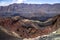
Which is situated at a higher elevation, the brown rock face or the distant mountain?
the distant mountain

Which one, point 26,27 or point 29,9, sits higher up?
point 29,9

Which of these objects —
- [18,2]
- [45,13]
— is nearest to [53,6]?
[45,13]

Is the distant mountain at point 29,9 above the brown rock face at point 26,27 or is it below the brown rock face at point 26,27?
above

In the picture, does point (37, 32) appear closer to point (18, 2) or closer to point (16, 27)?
point (16, 27)

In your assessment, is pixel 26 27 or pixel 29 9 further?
pixel 29 9

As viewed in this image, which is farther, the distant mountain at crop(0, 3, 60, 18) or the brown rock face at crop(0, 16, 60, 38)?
the distant mountain at crop(0, 3, 60, 18)
